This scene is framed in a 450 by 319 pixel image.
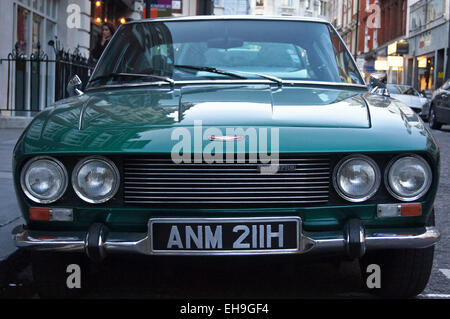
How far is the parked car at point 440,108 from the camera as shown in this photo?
53.8ft

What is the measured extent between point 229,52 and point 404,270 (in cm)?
176

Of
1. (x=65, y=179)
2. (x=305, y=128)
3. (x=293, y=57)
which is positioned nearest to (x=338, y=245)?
(x=305, y=128)

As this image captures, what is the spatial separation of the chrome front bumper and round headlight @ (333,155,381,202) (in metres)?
0.15

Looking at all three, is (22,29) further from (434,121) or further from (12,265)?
(12,265)

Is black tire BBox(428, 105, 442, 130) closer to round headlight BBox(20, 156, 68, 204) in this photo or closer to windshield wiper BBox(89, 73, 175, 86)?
windshield wiper BBox(89, 73, 175, 86)

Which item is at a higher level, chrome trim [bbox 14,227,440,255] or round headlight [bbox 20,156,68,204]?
round headlight [bbox 20,156,68,204]

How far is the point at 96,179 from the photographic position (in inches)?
111

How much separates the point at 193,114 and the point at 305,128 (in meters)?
0.51

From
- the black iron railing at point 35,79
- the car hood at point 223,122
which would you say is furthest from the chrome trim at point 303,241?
the black iron railing at point 35,79

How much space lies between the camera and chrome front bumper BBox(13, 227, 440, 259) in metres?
2.71

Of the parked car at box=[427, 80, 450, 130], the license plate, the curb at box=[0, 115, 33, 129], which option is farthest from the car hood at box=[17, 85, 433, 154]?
the parked car at box=[427, 80, 450, 130]

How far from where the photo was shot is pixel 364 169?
2.81m

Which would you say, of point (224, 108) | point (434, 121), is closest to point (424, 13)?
point (434, 121)

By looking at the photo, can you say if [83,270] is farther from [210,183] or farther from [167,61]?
[167,61]
